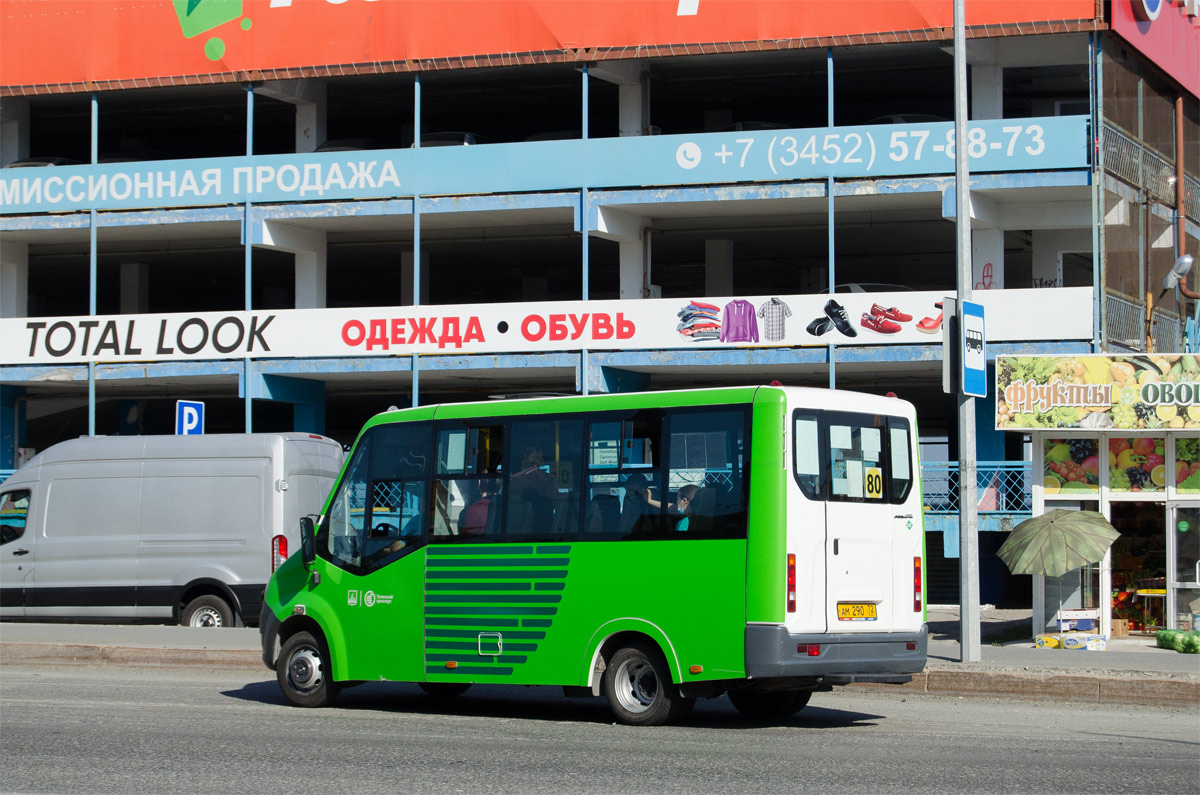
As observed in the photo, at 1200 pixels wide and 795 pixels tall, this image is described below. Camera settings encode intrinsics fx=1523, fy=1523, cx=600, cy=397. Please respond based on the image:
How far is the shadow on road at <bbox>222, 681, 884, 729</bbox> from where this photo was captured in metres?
12.0

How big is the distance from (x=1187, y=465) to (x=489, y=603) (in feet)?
35.1

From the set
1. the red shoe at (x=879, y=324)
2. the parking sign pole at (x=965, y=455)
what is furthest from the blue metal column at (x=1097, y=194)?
the parking sign pole at (x=965, y=455)

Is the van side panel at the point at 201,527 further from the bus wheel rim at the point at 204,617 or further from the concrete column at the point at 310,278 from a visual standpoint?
the concrete column at the point at 310,278

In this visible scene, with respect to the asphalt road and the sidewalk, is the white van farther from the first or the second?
the asphalt road

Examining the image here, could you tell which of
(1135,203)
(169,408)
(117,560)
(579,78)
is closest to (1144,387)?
(1135,203)

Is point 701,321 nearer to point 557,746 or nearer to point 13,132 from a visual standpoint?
point 13,132

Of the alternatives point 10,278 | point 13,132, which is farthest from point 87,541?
point 13,132

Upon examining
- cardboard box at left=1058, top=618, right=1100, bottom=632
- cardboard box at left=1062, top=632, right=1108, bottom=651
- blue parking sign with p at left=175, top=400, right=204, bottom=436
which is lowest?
cardboard box at left=1062, top=632, right=1108, bottom=651

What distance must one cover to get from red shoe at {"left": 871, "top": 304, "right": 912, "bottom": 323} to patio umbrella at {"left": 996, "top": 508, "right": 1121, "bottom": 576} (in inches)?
386

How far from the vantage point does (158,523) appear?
21.0 metres

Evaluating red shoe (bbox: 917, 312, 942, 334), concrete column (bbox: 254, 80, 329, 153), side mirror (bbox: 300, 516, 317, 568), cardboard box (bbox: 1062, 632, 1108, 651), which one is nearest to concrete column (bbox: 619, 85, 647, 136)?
concrete column (bbox: 254, 80, 329, 153)

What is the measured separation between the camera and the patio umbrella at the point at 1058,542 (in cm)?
1752

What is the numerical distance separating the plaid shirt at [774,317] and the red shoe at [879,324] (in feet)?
4.62

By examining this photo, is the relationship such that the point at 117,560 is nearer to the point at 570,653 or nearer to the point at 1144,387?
the point at 570,653
